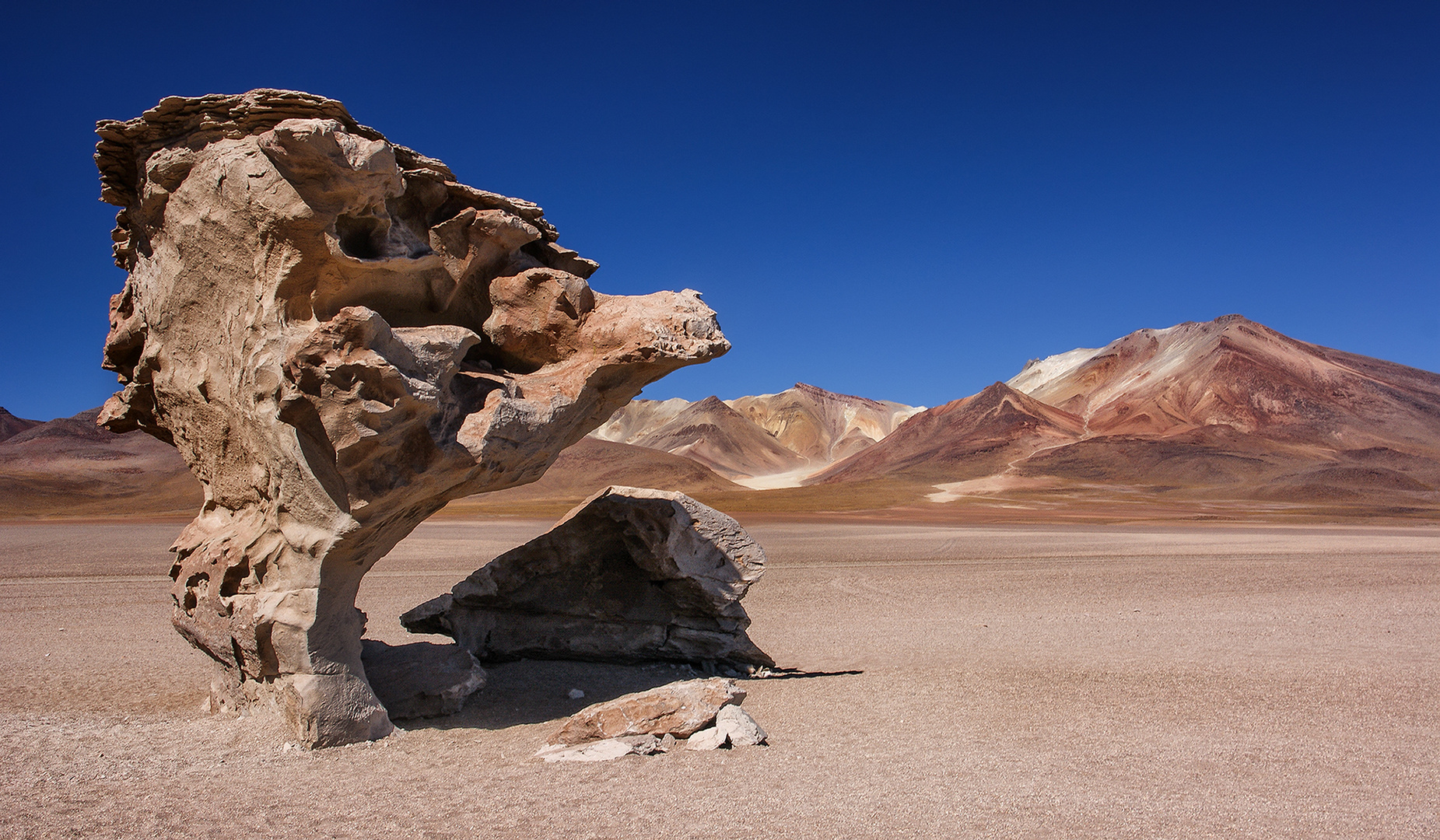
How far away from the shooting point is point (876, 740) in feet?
22.5

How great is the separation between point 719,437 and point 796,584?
103316mm

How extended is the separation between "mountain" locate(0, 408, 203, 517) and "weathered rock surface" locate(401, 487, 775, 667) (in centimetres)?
5296

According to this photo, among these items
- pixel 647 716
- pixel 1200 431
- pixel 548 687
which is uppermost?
pixel 1200 431

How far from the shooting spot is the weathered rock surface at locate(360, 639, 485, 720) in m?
7.59

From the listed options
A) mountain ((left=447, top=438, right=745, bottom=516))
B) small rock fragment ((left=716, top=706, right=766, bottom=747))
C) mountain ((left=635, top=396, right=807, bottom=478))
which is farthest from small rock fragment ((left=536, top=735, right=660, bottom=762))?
mountain ((left=635, top=396, right=807, bottom=478))

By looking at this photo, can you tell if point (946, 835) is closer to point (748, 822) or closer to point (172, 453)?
point (748, 822)

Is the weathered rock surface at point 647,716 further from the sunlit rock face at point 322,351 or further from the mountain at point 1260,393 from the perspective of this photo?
the mountain at point 1260,393

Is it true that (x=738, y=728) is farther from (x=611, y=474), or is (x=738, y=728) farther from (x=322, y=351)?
(x=611, y=474)

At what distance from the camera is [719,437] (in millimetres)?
121562

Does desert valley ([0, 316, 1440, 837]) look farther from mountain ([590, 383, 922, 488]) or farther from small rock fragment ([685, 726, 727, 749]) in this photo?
mountain ([590, 383, 922, 488])

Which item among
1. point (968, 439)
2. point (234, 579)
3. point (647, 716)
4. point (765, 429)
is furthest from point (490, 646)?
point (765, 429)

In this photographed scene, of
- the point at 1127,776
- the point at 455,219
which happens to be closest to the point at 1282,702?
the point at 1127,776

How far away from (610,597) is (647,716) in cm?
326

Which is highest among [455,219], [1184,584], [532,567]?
[455,219]
